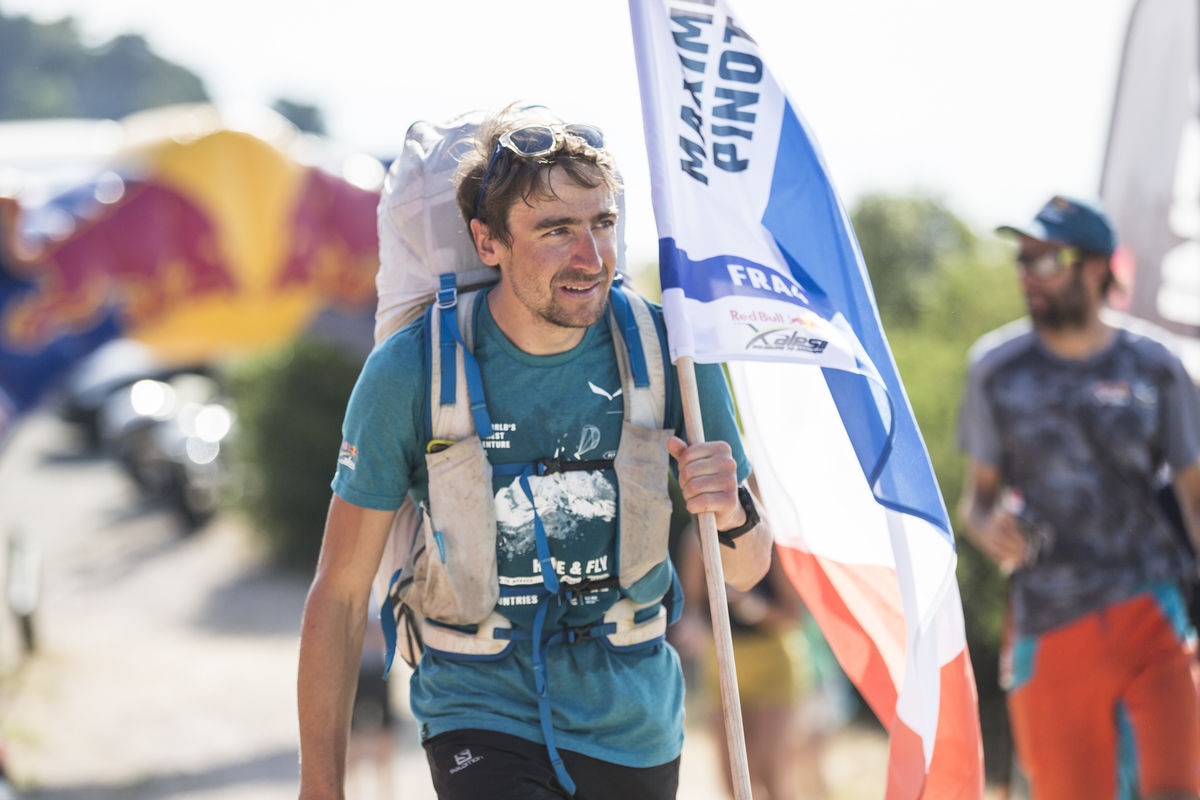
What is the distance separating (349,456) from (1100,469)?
10.3 feet

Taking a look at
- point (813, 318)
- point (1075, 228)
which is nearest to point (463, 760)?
point (813, 318)

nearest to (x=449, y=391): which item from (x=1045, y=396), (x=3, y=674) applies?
(x=1045, y=396)

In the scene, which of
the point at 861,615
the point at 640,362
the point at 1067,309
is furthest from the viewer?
the point at 1067,309

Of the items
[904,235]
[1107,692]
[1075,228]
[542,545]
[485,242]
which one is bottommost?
[904,235]

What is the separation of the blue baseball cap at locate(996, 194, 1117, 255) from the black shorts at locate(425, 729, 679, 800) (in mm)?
3059

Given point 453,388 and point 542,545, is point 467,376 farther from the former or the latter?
point 542,545

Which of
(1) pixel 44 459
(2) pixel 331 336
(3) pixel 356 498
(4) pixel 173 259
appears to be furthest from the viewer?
(1) pixel 44 459

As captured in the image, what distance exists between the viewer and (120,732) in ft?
36.2

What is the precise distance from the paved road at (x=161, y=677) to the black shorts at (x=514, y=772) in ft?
20.8

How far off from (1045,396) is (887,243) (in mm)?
20107

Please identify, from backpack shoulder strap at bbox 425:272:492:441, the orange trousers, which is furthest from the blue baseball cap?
backpack shoulder strap at bbox 425:272:492:441

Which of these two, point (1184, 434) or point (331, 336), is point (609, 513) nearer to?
point (1184, 434)

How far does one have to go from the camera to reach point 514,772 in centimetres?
296

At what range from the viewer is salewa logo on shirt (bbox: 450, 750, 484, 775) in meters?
2.98
